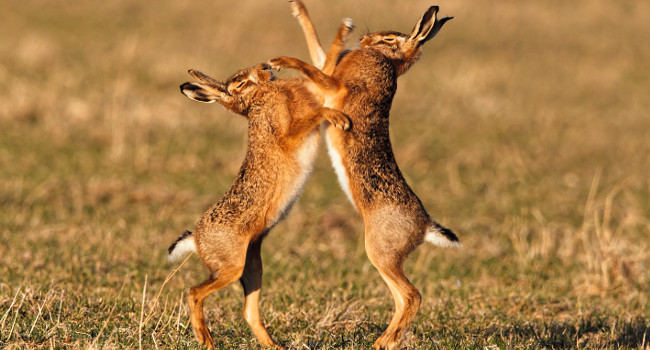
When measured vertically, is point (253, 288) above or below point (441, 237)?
below

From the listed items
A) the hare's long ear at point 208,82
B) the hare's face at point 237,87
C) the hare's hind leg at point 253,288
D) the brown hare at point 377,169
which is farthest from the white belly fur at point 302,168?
the hare's long ear at point 208,82

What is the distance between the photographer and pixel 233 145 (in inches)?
460

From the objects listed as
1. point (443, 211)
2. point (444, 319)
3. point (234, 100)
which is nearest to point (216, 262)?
point (234, 100)

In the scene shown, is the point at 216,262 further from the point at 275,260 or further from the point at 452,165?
the point at 452,165

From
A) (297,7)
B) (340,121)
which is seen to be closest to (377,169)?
(340,121)

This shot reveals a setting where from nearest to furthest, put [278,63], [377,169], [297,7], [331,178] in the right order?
1. [278,63]
2. [377,169]
3. [297,7]
4. [331,178]

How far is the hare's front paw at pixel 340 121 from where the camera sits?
437cm

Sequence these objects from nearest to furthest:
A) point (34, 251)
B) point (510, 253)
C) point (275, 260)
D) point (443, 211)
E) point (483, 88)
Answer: point (34, 251) < point (275, 260) < point (510, 253) < point (443, 211) < point (483, 88)

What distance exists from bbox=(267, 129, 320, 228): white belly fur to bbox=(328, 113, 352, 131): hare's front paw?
0.18m

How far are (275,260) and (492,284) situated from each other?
70.9 inches

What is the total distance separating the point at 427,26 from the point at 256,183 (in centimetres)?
130

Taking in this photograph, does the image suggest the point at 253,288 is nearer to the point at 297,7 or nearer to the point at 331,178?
the point at 297,7

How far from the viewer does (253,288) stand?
483 cm

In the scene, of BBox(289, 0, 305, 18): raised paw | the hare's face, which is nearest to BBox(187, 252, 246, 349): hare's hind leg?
→ the hare's face
